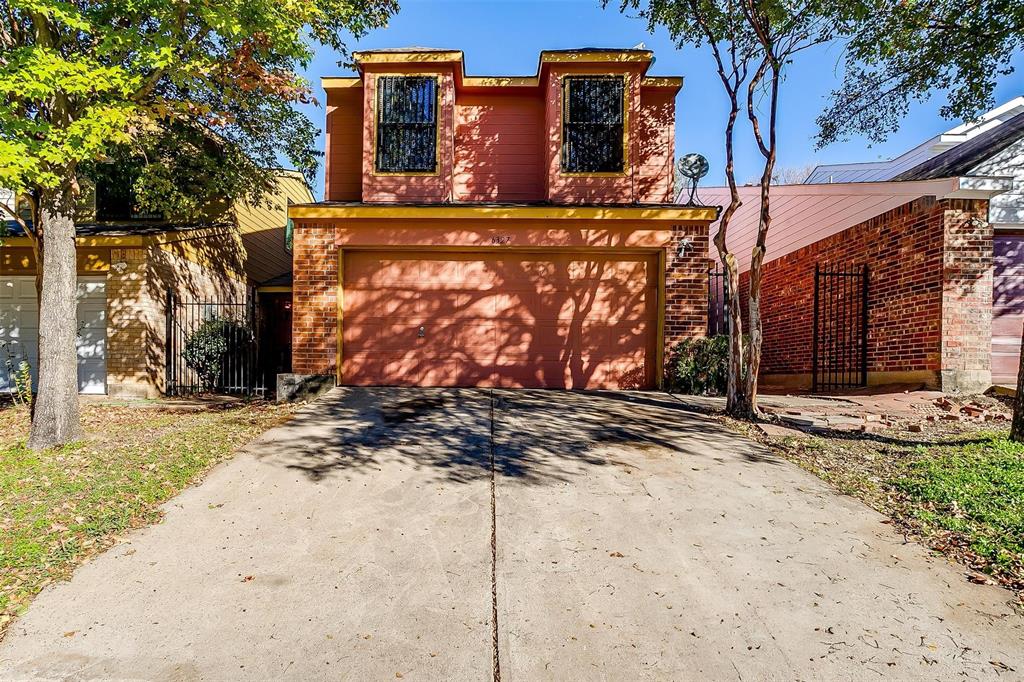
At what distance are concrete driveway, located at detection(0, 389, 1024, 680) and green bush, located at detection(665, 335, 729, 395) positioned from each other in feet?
11.7

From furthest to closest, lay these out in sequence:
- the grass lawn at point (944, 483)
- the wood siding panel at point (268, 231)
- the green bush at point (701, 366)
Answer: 1. the wood siding panel at point (268, 231)
2. the green bush at point (701, 366)
3. the grass lawn at point (944, 483)

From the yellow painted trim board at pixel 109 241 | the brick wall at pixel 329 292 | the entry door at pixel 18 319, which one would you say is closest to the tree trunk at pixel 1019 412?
the brick wall at pixel 329 292

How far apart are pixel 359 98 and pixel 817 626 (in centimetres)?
1139

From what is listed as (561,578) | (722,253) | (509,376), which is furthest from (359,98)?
(561,578)

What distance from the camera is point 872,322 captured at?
29.8ft

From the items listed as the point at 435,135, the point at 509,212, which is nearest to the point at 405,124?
the point at 435,135

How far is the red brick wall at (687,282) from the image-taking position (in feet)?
29.1

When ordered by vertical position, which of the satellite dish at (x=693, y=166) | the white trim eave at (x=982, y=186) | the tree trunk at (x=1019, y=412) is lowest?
the tree trunk at (x=1019, y=412)

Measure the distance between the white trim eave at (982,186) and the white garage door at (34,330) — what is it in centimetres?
1567

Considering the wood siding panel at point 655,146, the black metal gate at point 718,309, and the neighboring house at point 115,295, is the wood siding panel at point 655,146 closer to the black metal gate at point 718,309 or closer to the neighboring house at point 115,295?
the black metal gate at point 718,309

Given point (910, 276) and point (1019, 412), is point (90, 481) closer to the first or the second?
point (1019, 412)

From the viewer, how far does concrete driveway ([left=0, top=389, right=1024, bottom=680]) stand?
250 cm

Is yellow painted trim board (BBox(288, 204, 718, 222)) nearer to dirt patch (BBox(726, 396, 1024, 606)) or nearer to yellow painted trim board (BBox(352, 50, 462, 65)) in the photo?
yellow painted trim board (BBox(352, 50, 462, 65))

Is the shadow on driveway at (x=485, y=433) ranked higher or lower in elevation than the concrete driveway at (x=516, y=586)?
higher
